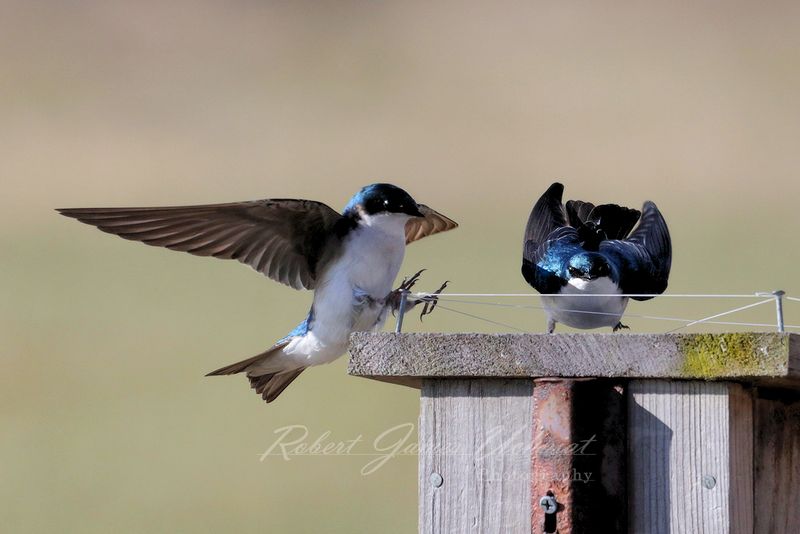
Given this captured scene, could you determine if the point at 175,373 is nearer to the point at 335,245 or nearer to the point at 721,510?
the point at 335,245

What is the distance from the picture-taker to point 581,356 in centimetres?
225

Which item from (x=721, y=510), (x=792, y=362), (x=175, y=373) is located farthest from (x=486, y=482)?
(x=175, y=373)

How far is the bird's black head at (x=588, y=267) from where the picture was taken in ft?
10.6

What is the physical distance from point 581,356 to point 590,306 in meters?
0.92

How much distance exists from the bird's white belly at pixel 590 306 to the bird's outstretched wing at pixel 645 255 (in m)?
0.12

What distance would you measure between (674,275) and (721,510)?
4.89 meters

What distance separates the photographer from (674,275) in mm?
6984

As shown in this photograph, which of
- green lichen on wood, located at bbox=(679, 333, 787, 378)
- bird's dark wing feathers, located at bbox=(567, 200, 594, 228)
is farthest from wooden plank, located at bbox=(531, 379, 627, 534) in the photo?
bird's dark wing feathers, located at bbox=(567, 200, 594, 228)

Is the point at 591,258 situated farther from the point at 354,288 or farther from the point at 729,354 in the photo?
the point at 729,354

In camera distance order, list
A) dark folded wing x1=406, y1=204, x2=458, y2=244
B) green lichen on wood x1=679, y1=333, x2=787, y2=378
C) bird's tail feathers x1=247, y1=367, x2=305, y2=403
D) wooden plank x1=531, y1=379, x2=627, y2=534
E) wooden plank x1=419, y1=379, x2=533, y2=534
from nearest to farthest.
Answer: green lichen on wood x1=679, y1=333, x2=787, y2=378, wooden plank x1=531, y1=379, x2=627, y2=534, wooden plank x1=419, y1=379, x2=533, y2=534, bird's tail feathers x1=247, y1=367, x2=305, y2=403, dark folded wing x1=406, y1=204, x2=458, y2=244

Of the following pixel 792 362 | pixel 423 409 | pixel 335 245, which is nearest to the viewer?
pixel 792 362

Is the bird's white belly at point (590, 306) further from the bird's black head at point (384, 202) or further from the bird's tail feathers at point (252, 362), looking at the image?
the bird's tail feathers at point (252, 362)

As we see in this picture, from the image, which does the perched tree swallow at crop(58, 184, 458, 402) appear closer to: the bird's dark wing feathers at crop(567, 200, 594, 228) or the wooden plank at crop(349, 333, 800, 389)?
the bird's dark wing feathers at crop(567, 200, 594, 228)

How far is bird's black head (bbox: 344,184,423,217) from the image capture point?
336 cm
